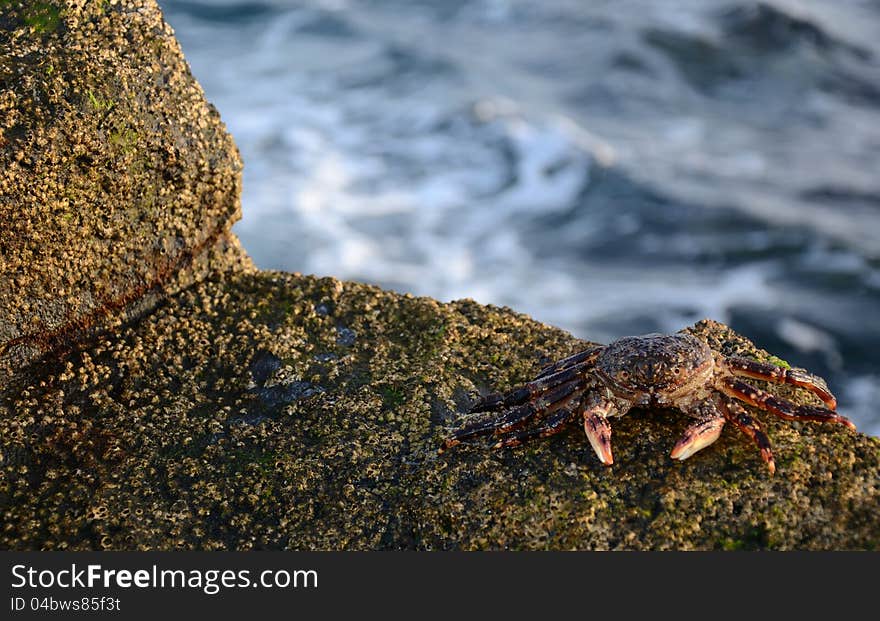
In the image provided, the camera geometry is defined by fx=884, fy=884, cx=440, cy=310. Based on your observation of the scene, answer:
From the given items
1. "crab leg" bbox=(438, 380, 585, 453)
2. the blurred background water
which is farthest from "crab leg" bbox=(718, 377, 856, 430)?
the blurred background water

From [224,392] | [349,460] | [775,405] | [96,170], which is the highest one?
[96,170]

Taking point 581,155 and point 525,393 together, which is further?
point 581,155

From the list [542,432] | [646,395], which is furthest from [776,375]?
[542,432]

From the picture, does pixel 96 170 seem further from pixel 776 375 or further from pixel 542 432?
pixel 776 375

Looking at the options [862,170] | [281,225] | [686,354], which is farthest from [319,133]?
[686,354]

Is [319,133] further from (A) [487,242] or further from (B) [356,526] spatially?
(B) [356,526]

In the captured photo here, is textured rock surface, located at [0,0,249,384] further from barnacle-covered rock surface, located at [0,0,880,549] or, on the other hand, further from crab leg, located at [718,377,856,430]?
crab leg, located at [718,377,856,430]

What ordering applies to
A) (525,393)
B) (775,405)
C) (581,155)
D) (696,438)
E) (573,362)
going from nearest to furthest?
(696,438) < (775,405) < (525,393) < (573,362) < (581,155)
